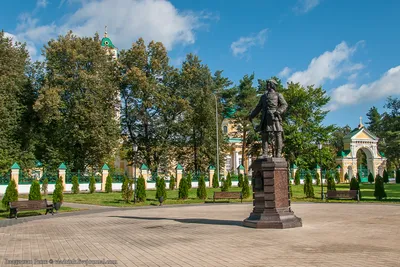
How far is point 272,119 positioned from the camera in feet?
35.9

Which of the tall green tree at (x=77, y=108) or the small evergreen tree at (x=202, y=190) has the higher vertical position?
the tall green tree at (x=77, y=108)

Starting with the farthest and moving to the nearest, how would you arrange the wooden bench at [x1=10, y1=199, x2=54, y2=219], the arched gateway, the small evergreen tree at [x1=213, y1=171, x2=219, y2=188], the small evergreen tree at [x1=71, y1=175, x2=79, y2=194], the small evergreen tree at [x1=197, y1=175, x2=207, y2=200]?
the arched gateway, the small evergreen tree at [x1=213, y1=171, x2=219, y2=188], the small evergreen tree at [x1=71, y1=175, x2=79, y2=194], the small evergreen tree at [x1=197, y1=175, x2=207, y2=200], the wooden bench at [x1=10, y1=199, x2=54, y2=219]

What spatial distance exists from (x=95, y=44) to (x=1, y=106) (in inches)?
402

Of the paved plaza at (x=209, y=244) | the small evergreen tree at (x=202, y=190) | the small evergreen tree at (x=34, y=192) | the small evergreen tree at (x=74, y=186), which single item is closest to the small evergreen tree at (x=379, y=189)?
the small evergreen tree at (x=202, y=190)

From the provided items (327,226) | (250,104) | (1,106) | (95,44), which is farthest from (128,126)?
(327,226)

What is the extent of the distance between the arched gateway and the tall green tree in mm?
27959

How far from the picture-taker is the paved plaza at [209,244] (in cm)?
630

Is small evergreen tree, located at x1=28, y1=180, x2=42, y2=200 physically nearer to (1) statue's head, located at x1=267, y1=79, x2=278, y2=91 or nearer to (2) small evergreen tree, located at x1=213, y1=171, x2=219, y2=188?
(1) statue's head, located at x1=267, y1=79, x2=278, y2=91

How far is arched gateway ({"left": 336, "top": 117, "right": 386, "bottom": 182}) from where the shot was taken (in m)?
44.6

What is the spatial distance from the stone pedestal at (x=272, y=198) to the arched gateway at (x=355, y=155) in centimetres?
3710

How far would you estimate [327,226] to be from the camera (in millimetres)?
10461

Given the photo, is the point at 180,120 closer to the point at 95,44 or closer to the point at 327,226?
the point at 95,44

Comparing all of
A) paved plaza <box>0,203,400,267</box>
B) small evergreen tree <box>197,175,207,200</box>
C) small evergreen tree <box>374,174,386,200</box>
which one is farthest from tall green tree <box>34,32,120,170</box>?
small evergreen tree <box>374,174,386,200</box>

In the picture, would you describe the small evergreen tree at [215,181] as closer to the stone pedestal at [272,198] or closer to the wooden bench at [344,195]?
the wooden bench at [344,195]
